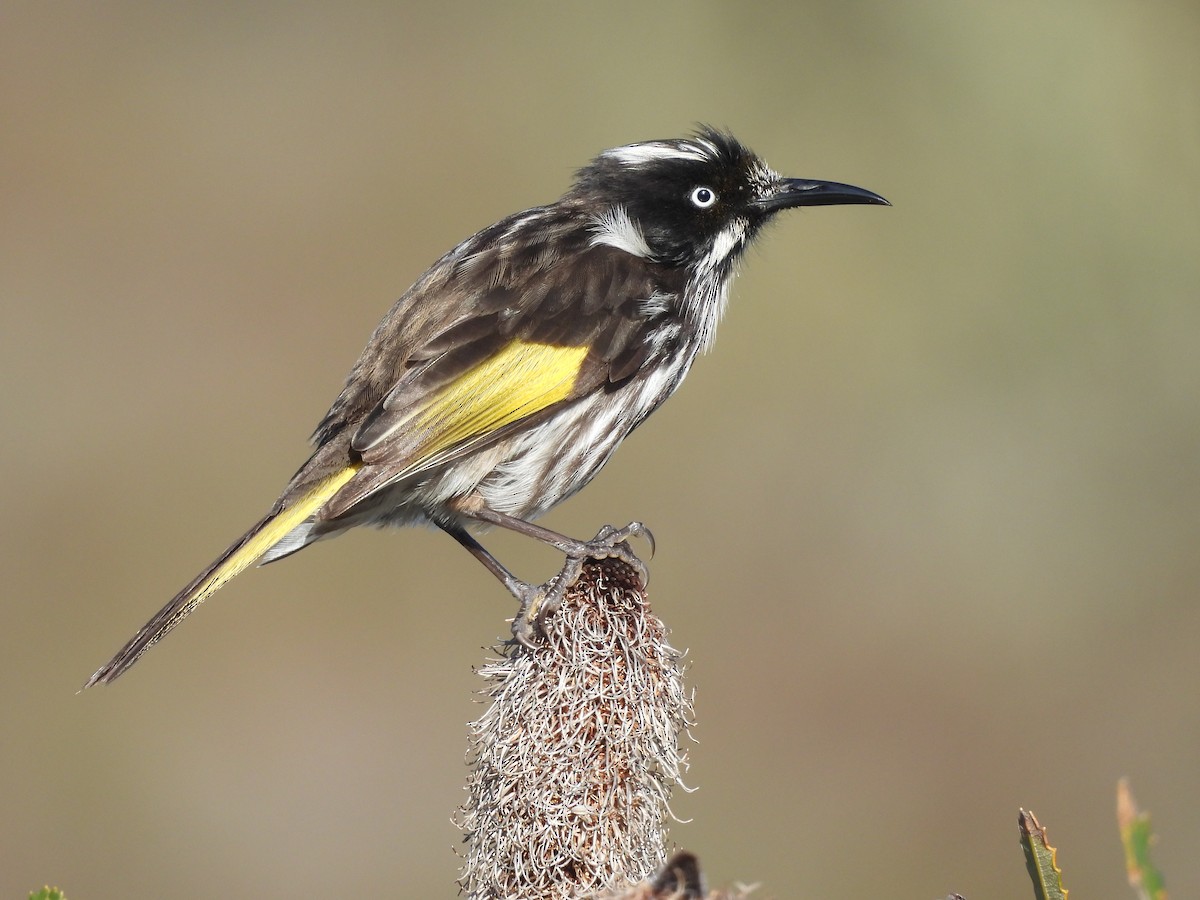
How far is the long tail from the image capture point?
14.7ft

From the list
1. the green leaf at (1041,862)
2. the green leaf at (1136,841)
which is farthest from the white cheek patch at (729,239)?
the green leaf at (1136,841)

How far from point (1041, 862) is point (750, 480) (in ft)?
36.8

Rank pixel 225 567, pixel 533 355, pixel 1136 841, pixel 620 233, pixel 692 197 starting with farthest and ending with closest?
pixel 692 197, pixel 620 233, pixel 533 355, pixel 225 567, pixel 1136 841

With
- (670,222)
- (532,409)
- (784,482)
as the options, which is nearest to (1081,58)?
(784,482)

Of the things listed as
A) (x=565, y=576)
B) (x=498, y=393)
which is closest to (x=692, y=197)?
(x=498, y=393)

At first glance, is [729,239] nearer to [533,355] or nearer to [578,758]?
[533,355]

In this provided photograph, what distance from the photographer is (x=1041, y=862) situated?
8.18 ft

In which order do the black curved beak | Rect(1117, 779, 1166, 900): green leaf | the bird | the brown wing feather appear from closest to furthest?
Rect(1117, 779, 1166, 900): green leaf
the bird
the brown wing feather
the black curved beak

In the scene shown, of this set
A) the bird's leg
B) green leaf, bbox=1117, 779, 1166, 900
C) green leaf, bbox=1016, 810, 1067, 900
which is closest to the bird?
the bird's leg

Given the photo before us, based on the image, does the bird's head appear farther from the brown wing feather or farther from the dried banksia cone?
the dried banksia cone

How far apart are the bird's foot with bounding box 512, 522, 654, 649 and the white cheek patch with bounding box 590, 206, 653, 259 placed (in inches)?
74.6

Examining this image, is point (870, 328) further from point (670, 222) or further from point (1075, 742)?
point (670, 222)

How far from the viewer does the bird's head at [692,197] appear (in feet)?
19.4

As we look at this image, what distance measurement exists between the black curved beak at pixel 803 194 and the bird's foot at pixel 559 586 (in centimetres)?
242
